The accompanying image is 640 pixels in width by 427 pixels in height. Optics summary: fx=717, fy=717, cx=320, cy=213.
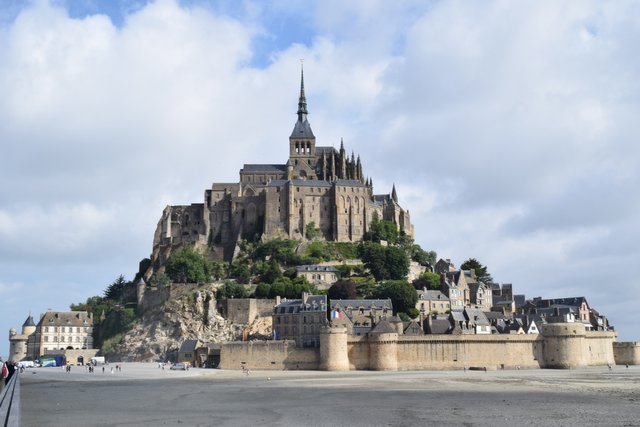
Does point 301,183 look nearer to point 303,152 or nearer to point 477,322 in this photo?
point 303,152

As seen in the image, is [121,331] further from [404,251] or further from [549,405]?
[549,405]

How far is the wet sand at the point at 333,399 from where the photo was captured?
2877 cm

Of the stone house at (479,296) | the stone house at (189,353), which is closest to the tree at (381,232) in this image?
the stone house at (479,296)

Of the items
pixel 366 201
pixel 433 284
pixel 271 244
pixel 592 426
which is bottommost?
pixel 592 426

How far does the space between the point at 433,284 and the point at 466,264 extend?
18642 millimetres

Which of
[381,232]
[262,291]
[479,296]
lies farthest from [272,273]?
[479,296]

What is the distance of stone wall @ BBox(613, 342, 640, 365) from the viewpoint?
7019 cm

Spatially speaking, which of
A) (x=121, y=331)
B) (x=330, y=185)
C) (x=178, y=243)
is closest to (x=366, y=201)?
(x=330, y=185)

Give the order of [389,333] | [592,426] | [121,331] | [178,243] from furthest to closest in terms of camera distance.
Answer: [178,243], [121,331], [389,333], [592,426]

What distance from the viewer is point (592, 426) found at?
26812 mm

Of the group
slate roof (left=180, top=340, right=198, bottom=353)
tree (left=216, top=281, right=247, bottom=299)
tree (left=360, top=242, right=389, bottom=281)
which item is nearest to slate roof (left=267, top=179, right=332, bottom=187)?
tree (left=360, top=242, right=389, bottom=281)

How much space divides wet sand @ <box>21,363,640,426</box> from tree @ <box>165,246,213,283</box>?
79.8ft

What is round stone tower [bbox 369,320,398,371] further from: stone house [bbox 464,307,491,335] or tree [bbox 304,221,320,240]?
tree [bbox 304,221,320,240]

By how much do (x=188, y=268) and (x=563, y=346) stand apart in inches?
1595
